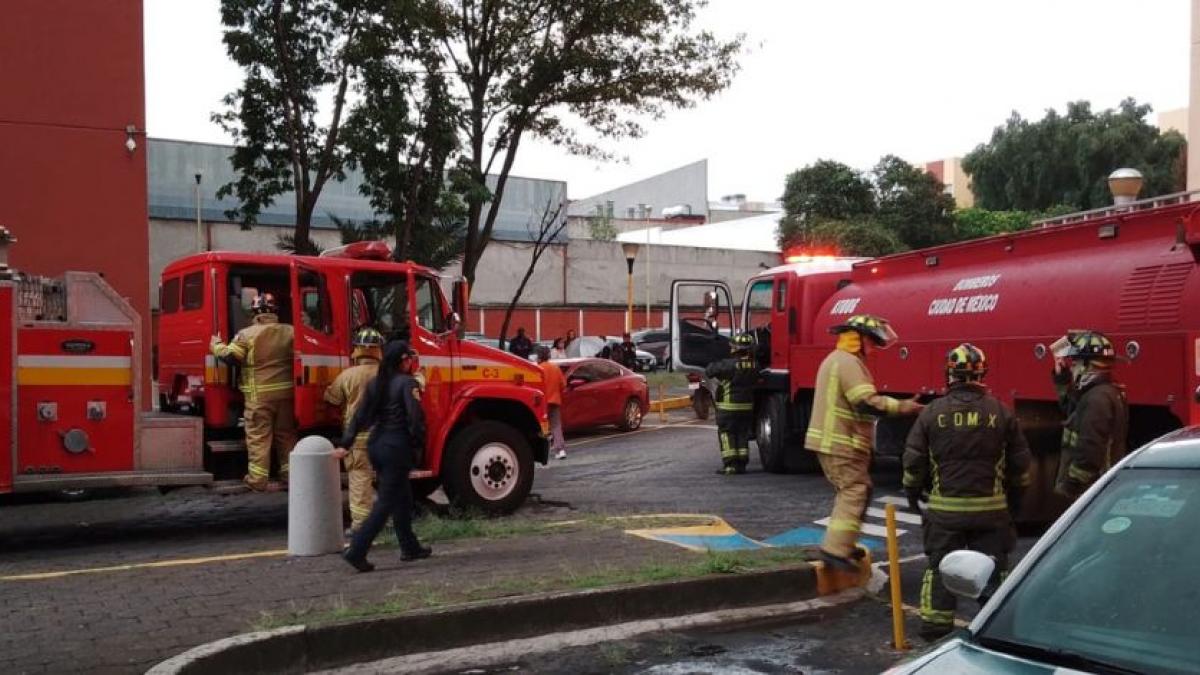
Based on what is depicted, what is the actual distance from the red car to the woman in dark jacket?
10.6m

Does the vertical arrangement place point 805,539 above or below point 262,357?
below

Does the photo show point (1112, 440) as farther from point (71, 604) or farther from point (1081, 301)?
point (71, 604)

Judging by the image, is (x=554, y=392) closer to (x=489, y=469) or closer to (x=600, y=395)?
(x=600, y=395)

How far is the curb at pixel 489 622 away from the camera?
226 inches

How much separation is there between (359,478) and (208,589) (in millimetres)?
1805

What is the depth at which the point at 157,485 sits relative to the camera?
9.31 meters

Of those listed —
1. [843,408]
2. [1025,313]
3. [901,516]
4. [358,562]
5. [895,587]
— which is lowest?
[901,516]

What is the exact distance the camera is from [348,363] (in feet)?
33.4

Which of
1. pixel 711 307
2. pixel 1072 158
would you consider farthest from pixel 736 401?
pixel 1072 158

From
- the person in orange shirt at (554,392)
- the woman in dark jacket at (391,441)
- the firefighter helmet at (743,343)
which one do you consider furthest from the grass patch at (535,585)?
the person in orange shirt at (554,392)

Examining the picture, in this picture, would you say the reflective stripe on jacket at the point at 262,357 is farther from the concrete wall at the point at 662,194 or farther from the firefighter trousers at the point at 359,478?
the concrete wall at the point at 662,194

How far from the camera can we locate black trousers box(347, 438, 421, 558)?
7.62 metres

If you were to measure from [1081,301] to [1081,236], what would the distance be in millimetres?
727

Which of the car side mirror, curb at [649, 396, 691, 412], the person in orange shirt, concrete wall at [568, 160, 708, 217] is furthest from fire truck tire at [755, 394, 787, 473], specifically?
concrete wall at [568, 160, 708, 217]
